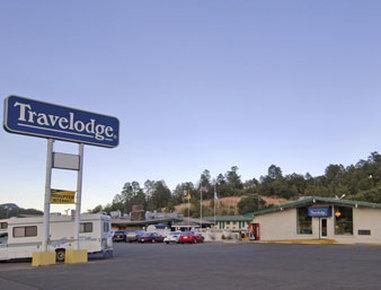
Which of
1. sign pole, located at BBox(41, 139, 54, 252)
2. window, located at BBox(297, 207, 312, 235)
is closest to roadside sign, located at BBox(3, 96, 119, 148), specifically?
sign pole, located at BBox(41, 139, 54, 252)

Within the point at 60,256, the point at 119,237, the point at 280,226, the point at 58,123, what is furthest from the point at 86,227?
the point at 119,237

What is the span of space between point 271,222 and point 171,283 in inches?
1783

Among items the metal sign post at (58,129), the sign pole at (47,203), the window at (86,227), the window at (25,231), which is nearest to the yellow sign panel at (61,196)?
the metal sign post at (58,129)

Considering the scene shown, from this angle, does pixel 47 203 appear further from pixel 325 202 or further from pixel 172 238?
pixel 325 202

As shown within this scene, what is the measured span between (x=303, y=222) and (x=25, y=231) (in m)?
35.2

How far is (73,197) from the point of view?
96.6ft

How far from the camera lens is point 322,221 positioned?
56594 millimetres

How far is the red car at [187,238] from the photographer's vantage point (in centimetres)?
5800

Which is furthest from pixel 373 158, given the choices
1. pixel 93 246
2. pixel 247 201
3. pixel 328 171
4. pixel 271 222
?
pixel 93 246

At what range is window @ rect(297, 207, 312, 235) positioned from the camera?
57.4m

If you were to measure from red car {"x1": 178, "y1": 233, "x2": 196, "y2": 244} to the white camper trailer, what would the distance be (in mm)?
27062

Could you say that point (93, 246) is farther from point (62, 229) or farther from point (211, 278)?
point (211, 278)

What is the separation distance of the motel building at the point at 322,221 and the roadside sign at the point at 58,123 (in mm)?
30742

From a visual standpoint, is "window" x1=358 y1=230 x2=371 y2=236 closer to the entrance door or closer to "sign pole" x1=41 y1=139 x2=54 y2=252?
the entrance door
